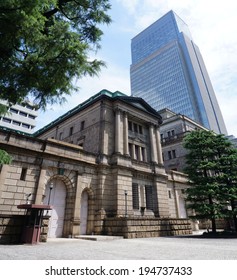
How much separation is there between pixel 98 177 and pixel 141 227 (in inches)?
248

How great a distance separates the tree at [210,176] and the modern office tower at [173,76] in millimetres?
84580

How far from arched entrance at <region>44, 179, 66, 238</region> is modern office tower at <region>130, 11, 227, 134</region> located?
9470 centimetres

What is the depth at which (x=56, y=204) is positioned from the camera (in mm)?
16891

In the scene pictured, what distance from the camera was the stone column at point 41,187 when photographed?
15.0 metres

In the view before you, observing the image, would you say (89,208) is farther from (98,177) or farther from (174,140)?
(174,140)

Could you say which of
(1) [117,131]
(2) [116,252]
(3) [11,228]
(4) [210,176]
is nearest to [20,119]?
(1) [117,131]

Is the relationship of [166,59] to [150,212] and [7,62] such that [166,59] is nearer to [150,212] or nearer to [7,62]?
[150,212]

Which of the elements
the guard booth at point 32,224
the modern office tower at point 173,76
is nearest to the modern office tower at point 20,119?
the guard booth at point 32,224

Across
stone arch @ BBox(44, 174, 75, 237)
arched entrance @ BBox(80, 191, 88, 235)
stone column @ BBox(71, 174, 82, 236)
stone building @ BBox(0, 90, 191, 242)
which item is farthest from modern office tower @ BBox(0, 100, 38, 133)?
stone column @ BBox(71, 174, 82, 236)

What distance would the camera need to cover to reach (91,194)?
61.5ft

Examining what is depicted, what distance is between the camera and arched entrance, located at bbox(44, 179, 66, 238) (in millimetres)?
16141

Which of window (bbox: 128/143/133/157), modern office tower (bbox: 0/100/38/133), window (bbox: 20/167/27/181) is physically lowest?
window (bbox: 20/167/27/181)

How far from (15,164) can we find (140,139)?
15.4 m

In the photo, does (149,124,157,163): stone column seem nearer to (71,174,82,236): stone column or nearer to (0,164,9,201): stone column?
(71,174,82,236): stone column
